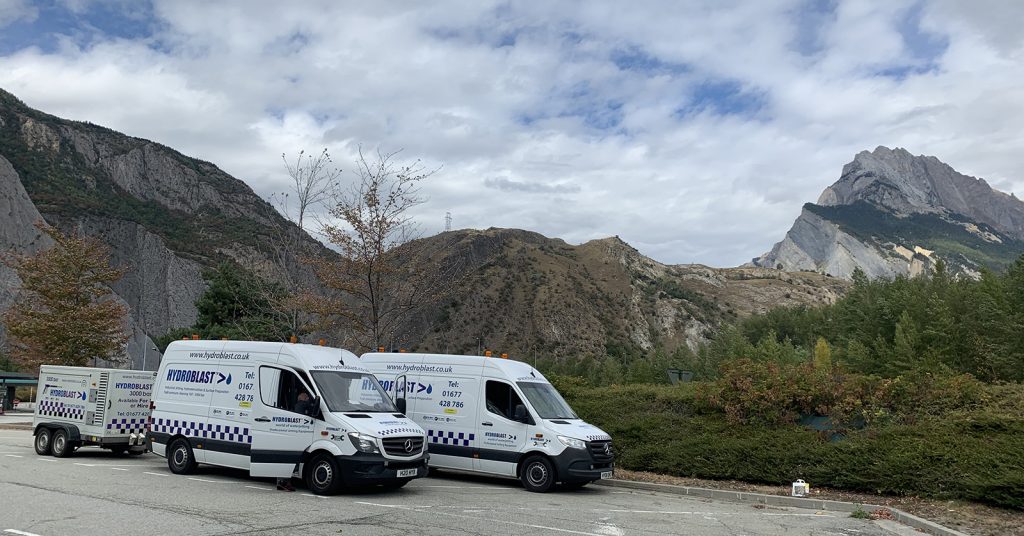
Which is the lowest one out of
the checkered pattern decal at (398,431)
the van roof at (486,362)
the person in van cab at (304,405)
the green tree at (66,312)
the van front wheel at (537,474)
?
the van front wheel at (537,474)

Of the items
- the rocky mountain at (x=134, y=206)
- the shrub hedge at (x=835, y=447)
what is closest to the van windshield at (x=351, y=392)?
the shrub hedge at (x=835, y=447)

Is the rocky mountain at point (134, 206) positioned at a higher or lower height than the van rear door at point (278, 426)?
higher

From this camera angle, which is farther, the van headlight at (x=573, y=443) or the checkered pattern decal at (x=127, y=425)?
the checkered pattern decal at (x=127, y=425)

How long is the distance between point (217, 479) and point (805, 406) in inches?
481

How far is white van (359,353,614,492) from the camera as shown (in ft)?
44.0

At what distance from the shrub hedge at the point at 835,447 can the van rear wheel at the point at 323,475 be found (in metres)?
7.26

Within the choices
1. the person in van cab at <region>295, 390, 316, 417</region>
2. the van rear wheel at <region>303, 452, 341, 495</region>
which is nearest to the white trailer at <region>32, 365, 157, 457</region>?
the person in van cab at <region>295, 390, 316, 417</region>

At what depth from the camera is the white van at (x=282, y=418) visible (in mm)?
11844

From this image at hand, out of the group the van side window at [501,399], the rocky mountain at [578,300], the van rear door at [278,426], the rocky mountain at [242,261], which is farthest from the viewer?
the rocky mountain at [578,300]

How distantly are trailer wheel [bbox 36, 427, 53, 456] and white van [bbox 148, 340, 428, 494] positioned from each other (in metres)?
4.01

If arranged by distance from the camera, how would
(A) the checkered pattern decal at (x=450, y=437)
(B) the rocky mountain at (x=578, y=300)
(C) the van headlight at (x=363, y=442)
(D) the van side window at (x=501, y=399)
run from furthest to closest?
(B) the rocky mountain at (x=578, y=300) → (A) the checkered pattern decal at (x=450, y=437) → (D) the van side window at (x=501, y=399) → (C) the van headlight at (x=363, y=442)

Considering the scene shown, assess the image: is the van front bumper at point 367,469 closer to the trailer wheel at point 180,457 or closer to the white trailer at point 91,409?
the trailer wheel at point 180,457

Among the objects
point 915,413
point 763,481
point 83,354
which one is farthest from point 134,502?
point 83,354

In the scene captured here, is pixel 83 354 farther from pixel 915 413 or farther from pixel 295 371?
pixel 915 413
